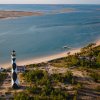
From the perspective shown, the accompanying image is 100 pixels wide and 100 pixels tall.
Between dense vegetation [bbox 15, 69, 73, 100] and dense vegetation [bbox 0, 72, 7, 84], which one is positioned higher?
dense vegetation [bbox 0, 72, 7, 84]

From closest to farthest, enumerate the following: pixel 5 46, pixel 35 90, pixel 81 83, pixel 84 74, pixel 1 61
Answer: pixel 35 90
pixel 81 83
pixel 84 74
pixel 1 61
pixel 5 46

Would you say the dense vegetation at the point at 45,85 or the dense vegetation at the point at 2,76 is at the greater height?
the dense vegetation at the point at 2,76

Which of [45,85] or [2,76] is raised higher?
[2,76]

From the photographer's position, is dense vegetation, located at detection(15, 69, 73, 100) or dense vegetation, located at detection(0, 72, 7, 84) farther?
dense vegetation, located at detection(0, 72, 7, 84)

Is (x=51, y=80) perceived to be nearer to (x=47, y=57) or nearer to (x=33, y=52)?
(x=47, y=57)

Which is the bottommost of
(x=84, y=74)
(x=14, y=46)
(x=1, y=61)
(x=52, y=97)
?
(x=52, y=97)

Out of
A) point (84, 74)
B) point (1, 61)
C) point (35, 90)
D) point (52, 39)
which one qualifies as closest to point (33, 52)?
point (1, 61)

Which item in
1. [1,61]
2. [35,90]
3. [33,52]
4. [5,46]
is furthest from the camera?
[5,46]

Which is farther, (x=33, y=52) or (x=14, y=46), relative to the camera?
(x=14, y=46)

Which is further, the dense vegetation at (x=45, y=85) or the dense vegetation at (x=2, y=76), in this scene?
the dense vegetation at (x=2, y=76)

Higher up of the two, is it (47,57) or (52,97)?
(47,57)

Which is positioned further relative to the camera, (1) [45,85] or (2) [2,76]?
(2) [2,76]
